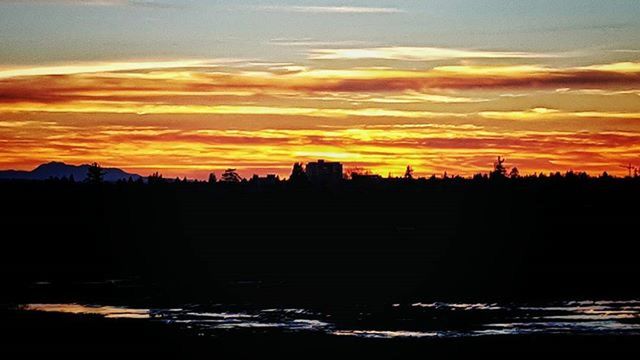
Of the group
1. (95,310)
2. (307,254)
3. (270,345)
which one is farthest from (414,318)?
(307,254)

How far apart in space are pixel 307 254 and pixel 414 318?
48.5 meters

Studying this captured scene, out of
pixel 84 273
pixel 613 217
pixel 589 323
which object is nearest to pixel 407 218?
pixel 613 217

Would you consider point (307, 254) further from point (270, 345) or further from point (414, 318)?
point (270, 345)

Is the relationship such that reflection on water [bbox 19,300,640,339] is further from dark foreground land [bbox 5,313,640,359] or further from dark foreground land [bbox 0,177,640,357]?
dark foreground land [bbox 0,177,640,357]

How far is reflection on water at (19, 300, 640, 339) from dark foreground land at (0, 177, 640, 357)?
182 cm

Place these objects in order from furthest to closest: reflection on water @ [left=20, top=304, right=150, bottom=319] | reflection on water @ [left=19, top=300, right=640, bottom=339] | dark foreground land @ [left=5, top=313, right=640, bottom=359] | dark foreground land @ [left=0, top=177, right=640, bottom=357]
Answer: reflection on water @ [left=20, top=304, right=150, bottom=319], reflection on water @ [left=19, top=300, right=640, bottom=339], dark foreground land @ [left=0, top=177, right=640, bottom=357], dark foreground land @ [left=5, top=313, right=640, bottom=359]

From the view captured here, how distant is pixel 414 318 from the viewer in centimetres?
5328

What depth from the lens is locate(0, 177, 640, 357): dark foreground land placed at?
46812 millimetres

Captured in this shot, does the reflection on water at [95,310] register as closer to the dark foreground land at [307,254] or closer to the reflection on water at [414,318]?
the reflection on water at [414,318]

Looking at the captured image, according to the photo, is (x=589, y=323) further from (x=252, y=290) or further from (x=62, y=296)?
(x=62, y=296)

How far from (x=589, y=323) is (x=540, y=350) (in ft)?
22.4

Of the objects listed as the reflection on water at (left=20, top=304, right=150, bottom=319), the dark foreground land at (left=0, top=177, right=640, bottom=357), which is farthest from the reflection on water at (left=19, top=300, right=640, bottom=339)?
the dark foreground land at (left=0, top=177, right=640, bottom=357)

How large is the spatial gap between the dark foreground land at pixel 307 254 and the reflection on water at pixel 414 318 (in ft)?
5.96

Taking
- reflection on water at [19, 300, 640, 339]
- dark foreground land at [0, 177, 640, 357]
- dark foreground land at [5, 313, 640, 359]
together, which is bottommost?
dark foreground land at [5, 313, 640, 359]
